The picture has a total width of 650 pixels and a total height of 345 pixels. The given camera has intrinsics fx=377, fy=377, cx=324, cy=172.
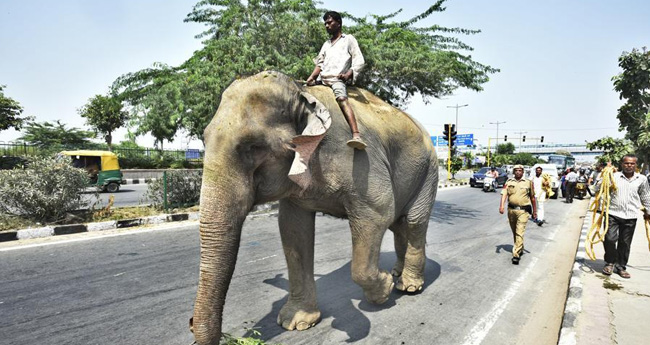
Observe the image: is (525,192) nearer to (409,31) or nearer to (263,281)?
(263,281)

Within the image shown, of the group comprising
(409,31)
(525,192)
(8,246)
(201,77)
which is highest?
(409,31)

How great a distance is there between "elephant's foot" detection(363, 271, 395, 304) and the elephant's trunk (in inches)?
63.6

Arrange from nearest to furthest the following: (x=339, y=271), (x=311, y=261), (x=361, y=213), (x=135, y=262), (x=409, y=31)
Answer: (x=361, y=213) < (x=311, y=261) < (x=339, y=271) < (x=135, y=262) < (x=409, y=31)

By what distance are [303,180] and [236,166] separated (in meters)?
0.52

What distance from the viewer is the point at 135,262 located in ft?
19.0

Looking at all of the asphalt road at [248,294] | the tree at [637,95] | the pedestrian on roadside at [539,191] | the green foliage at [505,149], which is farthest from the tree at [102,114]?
the green foliage at [505,149]

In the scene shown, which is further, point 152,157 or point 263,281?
point 152,157

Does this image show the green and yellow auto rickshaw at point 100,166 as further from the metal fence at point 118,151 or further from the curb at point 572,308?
the curb at point 572,308

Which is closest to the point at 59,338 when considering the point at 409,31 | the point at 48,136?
the point at 409,31

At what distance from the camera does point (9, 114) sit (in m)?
23.8

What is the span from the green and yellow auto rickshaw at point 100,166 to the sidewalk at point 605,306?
17241 millimetres

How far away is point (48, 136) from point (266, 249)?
1452 inches

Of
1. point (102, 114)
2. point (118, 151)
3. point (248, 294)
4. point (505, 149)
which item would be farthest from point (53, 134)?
point (505, 149)

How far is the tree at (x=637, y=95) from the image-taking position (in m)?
18.5
